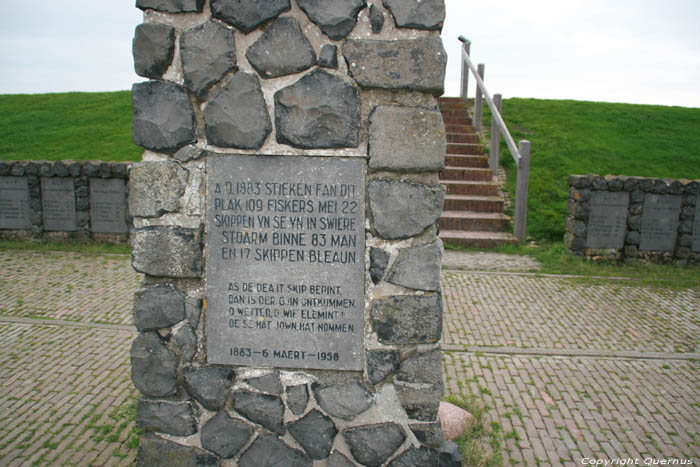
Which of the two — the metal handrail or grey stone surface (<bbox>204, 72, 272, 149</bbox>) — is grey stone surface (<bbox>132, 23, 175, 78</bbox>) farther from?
the metal handrail

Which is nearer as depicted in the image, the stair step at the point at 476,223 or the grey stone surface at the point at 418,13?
the grey stone surface at the point at 418,13

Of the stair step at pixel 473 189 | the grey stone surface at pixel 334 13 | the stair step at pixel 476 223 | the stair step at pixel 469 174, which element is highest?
the grey stone surface at pixel 334 13

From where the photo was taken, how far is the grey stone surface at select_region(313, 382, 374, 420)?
2.46 meters

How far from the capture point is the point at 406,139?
232 cm

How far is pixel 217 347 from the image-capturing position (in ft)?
8.22

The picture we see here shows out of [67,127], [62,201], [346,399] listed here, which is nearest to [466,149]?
[62,201]

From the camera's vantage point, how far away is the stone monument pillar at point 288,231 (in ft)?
7.50

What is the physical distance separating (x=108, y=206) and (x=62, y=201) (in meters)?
0.87

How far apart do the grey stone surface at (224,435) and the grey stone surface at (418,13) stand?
2.14m

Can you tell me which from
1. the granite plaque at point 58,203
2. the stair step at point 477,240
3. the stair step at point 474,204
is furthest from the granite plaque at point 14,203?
the stair step at point 474,204

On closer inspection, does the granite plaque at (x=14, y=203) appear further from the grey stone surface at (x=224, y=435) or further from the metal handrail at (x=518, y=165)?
the metal handrail at (x=518, y=165)

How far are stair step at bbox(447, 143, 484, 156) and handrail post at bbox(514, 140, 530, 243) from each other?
2626 mm

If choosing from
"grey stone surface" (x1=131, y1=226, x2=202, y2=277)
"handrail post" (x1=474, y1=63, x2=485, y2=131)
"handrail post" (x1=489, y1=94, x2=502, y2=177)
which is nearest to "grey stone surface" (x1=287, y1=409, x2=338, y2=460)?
"grey stone surface" (x1=131, y1=226, x2=202, y2=277)

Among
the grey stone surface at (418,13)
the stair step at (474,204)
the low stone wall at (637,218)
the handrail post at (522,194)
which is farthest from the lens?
the stair step at (474,204)
